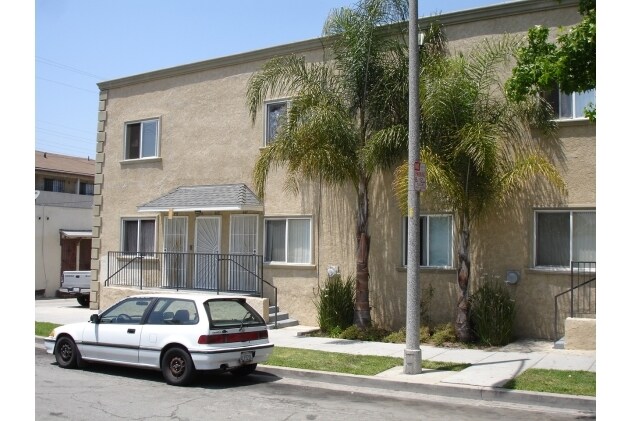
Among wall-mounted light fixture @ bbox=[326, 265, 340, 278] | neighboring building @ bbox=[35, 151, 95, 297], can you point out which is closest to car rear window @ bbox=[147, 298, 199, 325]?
wall-mounted light fixture @ bbox=[326, 265, 340, 278]

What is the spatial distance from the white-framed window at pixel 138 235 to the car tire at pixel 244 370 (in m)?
9.36

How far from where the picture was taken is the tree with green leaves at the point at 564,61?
9.26 m

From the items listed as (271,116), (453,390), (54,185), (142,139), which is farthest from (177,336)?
(54,185)

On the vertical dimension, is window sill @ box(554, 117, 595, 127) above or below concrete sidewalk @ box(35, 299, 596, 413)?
above

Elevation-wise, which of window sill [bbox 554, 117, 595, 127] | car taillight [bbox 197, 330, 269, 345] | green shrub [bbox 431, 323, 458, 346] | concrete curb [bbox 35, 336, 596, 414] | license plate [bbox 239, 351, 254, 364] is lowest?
concrete curb [bbox 35, 336, 596, 414]

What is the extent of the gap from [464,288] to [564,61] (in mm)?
5791

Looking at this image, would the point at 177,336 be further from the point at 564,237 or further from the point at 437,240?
the point at 564,237

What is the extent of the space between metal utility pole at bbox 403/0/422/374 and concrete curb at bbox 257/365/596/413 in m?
0.65

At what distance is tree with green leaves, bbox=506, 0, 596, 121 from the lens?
30.4ft

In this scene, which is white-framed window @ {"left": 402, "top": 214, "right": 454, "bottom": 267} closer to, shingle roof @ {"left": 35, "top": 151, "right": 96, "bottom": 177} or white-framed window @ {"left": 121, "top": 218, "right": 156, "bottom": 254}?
white-framed window @ {"left": 121, "top": 218, "right": 156, "bottom": 254}

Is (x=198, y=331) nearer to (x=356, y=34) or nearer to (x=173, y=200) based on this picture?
(x=356, y=34)

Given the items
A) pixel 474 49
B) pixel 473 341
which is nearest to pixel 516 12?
pixel 474 49

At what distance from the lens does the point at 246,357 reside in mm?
10508

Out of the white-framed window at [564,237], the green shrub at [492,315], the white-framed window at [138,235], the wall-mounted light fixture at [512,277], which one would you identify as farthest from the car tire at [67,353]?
the white-framed window at [564,237]
